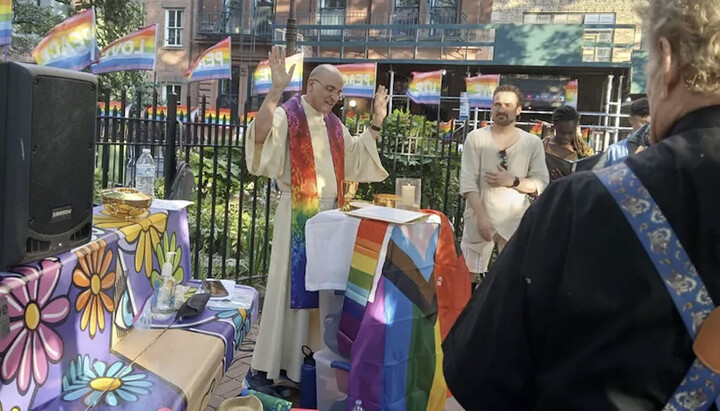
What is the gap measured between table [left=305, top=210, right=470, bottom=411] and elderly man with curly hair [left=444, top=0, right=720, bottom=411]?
1.64 m

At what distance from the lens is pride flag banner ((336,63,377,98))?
12.7 m

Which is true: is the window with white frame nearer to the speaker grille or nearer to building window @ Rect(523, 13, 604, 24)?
building window @ Rect(523, 13, 604, 24)

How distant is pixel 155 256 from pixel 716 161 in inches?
94.0

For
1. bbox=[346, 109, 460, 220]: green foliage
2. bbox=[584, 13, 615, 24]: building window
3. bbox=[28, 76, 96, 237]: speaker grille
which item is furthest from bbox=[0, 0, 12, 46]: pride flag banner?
bbox=[584, 13, 615, 24]: building window

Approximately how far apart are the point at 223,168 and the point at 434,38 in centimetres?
1615

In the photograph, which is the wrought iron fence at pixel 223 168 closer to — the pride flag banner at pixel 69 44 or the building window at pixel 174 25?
the pride flag banner at pixel 69 44

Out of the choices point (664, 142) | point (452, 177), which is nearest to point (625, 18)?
point (452, 177)

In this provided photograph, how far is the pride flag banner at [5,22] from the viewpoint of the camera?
19.8 ft

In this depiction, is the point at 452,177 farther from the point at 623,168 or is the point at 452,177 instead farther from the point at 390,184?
the point at 623,168

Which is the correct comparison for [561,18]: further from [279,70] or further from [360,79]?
[279,70]

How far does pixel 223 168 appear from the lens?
691 centimetres

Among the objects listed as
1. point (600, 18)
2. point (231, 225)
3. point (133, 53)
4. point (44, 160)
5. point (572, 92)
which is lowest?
point (231, 225)

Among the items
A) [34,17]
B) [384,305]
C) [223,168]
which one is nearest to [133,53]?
[223,168]

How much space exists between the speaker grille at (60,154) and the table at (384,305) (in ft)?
4.19
